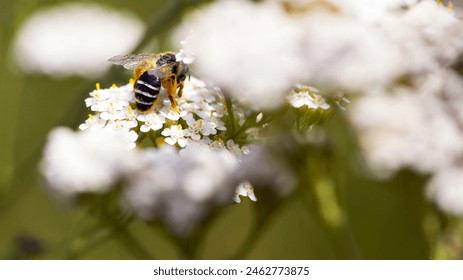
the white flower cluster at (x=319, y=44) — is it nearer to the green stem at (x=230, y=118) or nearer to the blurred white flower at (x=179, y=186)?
the green stem at (x=230, y=118)

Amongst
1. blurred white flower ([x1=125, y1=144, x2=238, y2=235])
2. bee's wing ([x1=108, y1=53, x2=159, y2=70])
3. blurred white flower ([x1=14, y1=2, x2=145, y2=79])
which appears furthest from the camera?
blurred white flower ([x1=14, y1=2, x2=145, y2=79])

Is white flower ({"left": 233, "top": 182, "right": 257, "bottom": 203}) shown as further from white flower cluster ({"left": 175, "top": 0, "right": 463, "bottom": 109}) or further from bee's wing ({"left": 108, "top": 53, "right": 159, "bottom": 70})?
bee's wing ({"left": 108, "top": 53, "right": 159, "bottom": 70})

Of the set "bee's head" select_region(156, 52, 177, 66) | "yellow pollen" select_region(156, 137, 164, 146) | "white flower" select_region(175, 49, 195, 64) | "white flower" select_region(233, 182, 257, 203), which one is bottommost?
"white flower" select_region(233, 182, 257, 203)

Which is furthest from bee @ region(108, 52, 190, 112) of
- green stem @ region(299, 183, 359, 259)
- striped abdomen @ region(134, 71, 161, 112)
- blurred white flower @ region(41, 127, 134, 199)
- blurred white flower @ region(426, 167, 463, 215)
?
blurred white flower @ region(426, 167, 463, 215)

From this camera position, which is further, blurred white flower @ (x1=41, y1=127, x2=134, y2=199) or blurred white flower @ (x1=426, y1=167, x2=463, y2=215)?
blurred white flower @ (x1=426, y1=167, x2=463, y2=215)

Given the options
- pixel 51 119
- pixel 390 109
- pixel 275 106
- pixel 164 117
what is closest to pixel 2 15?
pixel 51 119

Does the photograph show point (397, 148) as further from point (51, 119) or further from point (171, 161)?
point (51, 119)

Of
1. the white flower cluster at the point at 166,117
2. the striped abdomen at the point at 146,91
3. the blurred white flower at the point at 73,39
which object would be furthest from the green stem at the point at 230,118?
the blurred white flower at the point at 73,39

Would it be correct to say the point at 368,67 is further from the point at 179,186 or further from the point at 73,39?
the point at 73,39
